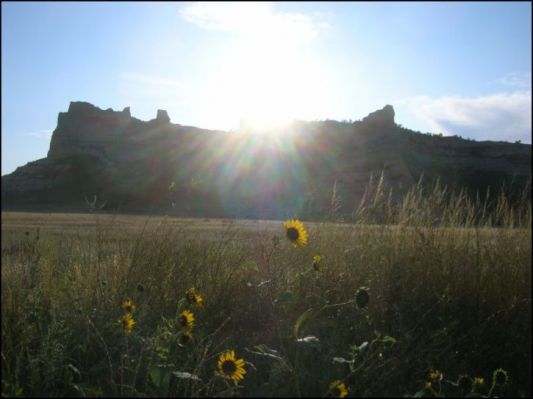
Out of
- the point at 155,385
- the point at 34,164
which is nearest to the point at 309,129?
the point at 34,164

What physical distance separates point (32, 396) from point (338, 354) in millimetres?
1640

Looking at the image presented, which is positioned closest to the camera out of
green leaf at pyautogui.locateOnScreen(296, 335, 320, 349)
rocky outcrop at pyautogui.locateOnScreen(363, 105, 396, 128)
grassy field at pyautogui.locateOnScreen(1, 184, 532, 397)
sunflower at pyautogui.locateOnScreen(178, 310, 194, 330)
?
grassy field at pyautogui.locateOnScreen(1, 184, 532, 397)

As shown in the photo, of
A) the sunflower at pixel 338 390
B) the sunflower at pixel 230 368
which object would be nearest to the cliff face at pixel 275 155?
the sunflower at pixel 230 368

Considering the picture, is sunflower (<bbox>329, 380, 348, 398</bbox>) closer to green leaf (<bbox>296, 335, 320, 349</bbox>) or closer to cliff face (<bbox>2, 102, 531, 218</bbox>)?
green leaf (<bbox>296, 335, 320, 349</bbox>)

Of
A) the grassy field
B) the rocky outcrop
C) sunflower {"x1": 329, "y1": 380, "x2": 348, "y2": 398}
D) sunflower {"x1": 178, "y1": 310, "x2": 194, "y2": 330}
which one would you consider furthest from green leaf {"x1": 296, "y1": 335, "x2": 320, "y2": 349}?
the rocky outcrop

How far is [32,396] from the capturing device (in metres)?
2.62

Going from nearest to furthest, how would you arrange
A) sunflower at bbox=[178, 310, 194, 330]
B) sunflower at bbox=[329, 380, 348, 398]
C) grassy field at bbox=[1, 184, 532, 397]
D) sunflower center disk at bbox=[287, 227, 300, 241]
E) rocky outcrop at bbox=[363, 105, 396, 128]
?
sunflower at bbox=[329, 380, 348, 398]
grassy field at bbox=[1, 184, 532, 397]
sunflower at bbox=[178, 310, 194, 330]
sunflower center disk at bbox=[287, 227, 300, 241]
rocky outcrop at bbox=[363, 105, 396, 128]

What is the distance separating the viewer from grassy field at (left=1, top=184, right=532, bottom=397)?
2861mm

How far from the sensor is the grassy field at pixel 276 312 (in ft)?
9.39

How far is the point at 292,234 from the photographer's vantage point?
13.6ft

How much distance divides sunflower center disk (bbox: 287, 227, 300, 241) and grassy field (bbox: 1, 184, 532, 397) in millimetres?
270

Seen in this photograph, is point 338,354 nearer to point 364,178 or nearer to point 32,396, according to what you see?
point 32,396

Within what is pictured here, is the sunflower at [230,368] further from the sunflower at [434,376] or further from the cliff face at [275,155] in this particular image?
the cliff face at [275,155]

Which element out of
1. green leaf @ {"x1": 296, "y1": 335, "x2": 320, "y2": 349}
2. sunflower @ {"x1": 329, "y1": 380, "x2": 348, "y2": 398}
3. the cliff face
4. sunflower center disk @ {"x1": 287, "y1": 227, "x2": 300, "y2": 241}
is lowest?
A: sunflower @ {"x1": 329, "y1": 380, "x2": 348, "y2": 398}
